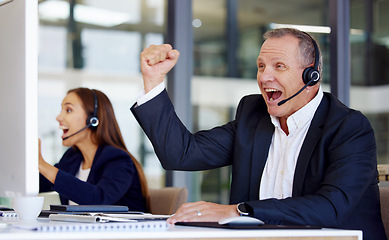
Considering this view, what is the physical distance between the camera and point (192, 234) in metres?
1.29

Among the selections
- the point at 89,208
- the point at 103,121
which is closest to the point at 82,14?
the point at 103,121

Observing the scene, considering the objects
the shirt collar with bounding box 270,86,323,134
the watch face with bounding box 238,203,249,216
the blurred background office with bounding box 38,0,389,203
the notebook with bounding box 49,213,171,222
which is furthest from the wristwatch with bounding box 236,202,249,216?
the blurred background office with bounding box 38,0,389,203

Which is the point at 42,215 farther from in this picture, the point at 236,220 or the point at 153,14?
the point at 153,14

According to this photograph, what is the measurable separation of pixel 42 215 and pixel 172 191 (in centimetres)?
113

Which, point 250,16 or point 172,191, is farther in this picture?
point 250,16

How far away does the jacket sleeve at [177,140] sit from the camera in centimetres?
210


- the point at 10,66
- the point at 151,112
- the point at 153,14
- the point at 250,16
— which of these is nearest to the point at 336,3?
the point at 250,16

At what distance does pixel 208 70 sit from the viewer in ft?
15.8

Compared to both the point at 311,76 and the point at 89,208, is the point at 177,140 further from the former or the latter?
the point at 311,76

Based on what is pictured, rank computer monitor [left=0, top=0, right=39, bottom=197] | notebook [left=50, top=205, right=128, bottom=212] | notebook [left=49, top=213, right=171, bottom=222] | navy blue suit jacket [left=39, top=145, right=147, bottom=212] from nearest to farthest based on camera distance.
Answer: computer monitor [left=0, top=0, right=39, bottom=197], notebook [left=49, top=213, right=171, bottom=222], notebook [left=50, top=205, right=128, bottom=212], navy blue suit jacket [left=39, top=145, right=147, bottom=212]

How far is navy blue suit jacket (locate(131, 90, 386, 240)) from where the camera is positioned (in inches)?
70.0

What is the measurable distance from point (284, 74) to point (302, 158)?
1.27 ft

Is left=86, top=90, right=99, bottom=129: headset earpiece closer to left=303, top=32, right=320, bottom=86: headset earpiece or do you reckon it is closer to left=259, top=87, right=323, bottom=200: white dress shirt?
left=259, top=87, right=323, bottom=200: white dress shirt

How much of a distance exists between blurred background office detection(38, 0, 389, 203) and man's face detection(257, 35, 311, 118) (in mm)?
2249
